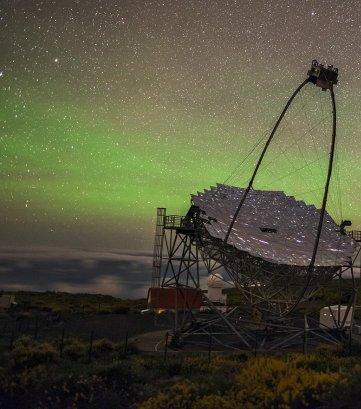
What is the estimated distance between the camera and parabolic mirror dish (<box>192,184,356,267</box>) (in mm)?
24781

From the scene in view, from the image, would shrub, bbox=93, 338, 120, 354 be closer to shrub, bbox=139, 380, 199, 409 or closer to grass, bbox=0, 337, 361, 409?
grass, bbox=0, 337, 361, 409

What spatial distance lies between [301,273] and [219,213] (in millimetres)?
5315

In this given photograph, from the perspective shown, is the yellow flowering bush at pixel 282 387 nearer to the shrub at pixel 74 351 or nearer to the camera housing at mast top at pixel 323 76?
the shrub at pixel 74 351

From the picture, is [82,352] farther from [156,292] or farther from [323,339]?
[156,292]

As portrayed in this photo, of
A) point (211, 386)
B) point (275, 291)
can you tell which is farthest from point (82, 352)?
point (275, 291)

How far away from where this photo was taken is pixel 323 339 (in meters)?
28.8

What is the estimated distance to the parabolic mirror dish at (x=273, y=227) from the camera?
81.3ft

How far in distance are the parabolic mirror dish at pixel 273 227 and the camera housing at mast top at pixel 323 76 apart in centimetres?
808

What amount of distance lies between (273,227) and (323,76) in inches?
400

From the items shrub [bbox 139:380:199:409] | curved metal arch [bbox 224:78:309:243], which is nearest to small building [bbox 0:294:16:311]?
curved metal arch [bbox 224:78:309:243]

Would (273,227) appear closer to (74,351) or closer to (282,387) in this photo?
(74,351)

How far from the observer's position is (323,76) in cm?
2109

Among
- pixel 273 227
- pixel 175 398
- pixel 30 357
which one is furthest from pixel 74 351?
pixel 273 227

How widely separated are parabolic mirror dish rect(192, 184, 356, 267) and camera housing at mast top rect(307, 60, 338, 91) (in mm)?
8078
